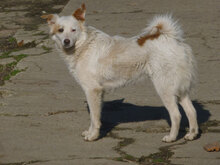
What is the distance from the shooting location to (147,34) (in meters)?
5.46

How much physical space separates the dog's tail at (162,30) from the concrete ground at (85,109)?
1113mm

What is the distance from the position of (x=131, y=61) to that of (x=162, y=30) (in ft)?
1.61

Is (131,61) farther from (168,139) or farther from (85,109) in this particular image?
(85,109)

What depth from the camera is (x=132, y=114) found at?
630 cm

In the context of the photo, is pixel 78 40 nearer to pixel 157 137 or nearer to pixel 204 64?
pixel 157 137

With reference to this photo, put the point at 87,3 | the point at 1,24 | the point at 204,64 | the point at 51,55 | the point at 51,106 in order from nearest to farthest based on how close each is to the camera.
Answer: the point at 51,106, the point at 204,64, the point at 51,55, the point at 1,24, the point at 87,3

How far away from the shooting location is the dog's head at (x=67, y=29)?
5555mm

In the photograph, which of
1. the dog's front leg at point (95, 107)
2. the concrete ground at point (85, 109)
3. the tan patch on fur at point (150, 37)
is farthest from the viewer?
the dog's front leg at point (95, 107)

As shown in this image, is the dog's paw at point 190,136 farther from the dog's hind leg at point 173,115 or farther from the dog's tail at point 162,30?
the dog's tail at point 162,30

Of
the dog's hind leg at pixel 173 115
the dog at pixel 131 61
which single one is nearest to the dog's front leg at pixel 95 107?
the dog at pixel 131 61

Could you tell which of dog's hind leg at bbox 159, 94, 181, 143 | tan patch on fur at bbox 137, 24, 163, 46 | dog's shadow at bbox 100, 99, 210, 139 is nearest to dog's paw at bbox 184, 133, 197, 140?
dog's hind leg at bbox 159, 94, 181, 143

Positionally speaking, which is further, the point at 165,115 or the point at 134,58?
the point at 165,115

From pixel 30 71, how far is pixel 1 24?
3.54m

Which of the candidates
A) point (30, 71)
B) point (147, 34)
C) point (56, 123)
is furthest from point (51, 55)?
point (147, 34)
